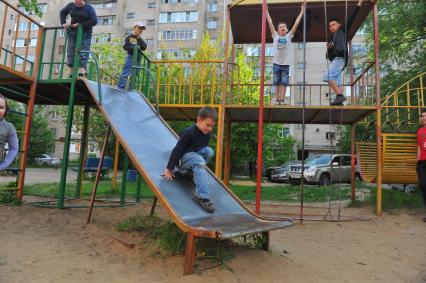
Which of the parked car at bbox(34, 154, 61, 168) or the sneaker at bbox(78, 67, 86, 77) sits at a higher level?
the sneaker at bbox(78, 67, 86, 77)

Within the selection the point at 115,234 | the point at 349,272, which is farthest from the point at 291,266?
the point at 115,234

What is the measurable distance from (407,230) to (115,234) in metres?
4.56

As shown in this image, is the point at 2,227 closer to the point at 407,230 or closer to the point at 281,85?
the point at 281,85

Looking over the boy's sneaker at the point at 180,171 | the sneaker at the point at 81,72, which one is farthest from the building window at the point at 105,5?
the boy's sneaker at the point at 180,171

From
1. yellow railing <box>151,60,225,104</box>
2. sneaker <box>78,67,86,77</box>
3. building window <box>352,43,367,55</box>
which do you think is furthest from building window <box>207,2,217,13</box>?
sneaker <box>78,67,86,77</box>

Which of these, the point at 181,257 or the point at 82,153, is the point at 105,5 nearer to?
the point at 82,153

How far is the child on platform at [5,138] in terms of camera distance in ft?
10.2

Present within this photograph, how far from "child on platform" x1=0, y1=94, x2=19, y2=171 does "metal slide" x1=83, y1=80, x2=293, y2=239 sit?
1.24 metres

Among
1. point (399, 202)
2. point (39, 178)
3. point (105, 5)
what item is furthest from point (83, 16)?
point (105, 5)

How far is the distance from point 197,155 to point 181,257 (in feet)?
3.60

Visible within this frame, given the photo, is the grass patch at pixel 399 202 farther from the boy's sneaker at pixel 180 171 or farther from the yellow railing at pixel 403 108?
the boy's sneaker at pixel 180 171

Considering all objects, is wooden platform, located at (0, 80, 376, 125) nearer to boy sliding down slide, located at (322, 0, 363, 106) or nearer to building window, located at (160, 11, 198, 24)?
boy sliding down slide, located at (322, 0, 363, 106)

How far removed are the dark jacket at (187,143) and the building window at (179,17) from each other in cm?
3980

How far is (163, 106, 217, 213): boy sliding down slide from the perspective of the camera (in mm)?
3881
